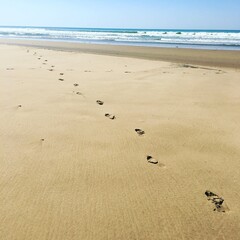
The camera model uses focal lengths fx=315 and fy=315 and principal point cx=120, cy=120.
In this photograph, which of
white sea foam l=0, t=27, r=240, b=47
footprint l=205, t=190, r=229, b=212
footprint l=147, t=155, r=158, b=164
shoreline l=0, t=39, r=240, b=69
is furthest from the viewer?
white sea foam l=0, t=27, r=240, b=47

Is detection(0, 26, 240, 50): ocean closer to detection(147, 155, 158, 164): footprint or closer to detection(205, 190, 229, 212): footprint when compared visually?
detection(147, 155, 158, 164): footprint

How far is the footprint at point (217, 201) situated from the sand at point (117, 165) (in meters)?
0.01

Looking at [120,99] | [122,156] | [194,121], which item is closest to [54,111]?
[120,99]

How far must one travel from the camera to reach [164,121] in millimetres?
3850

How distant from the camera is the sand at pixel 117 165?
194 cm

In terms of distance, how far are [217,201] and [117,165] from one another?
0.88 m

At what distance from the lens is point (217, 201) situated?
221 cm

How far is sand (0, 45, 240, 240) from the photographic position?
1943 mm

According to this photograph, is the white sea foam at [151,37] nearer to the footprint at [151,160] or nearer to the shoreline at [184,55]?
the shoreline at [184,55]

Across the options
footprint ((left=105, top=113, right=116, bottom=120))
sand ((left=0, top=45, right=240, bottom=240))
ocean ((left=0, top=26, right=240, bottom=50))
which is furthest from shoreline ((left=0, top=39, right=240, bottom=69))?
footprint ((left=105, top=113, right=116, bottom=120))

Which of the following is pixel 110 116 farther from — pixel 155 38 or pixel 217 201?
pixel 155 38

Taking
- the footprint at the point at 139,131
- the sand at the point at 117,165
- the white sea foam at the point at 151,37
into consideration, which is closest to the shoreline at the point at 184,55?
the sand at the point at 117,165

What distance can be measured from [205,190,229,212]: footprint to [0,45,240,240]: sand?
0.01m

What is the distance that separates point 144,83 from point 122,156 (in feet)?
11.5
